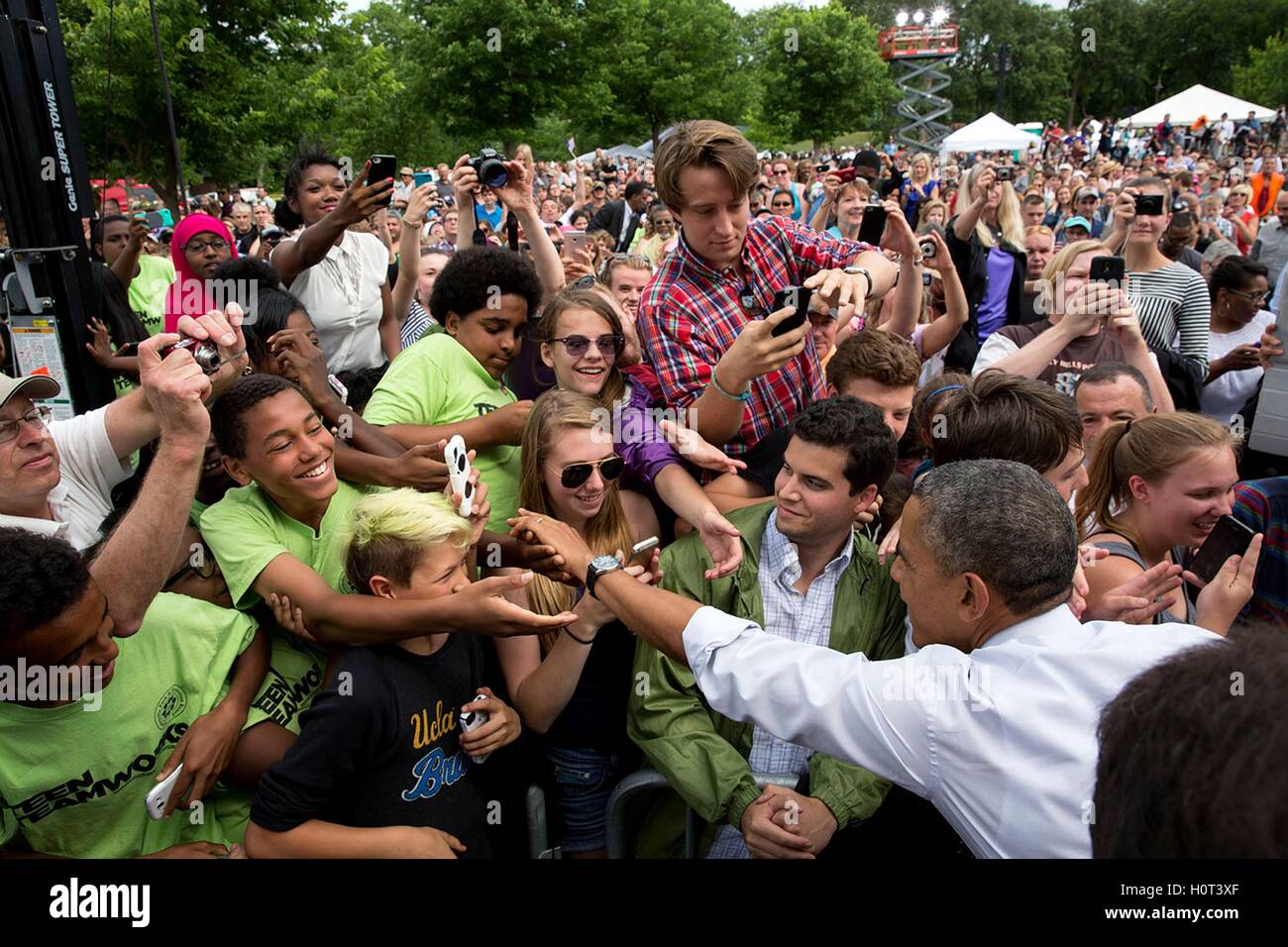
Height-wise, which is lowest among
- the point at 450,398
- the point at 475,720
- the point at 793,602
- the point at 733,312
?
the point at 475,720

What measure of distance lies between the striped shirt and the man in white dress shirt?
12.0 ft

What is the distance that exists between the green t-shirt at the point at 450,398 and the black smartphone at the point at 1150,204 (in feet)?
13.1

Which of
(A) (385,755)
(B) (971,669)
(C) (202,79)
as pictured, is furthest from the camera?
(C) (202,79)

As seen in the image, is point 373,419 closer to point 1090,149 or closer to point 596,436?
point 596,436

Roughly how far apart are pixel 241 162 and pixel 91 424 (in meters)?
15.1

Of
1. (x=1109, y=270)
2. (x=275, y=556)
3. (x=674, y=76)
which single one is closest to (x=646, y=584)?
(x=275, y=556)

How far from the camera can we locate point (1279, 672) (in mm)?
1084

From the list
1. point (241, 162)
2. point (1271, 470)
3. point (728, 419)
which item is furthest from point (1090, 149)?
point (728, 419)

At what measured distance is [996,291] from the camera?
601 cm

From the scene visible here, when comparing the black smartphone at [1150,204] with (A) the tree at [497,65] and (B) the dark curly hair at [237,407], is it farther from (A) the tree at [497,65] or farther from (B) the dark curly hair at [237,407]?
(A) the tree at [497,65]

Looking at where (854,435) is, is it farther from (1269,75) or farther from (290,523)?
(1269,75)

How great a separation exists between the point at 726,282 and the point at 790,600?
1.15 meters

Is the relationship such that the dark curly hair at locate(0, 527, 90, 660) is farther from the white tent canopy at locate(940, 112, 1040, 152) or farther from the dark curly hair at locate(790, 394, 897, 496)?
the white tent canopy at locate(940, 112, 1040, 152)

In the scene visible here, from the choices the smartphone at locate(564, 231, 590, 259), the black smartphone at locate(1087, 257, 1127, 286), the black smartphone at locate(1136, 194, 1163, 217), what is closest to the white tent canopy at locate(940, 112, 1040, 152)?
the smartphone at locate(564, 231, 590, 259)
